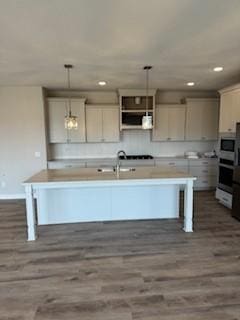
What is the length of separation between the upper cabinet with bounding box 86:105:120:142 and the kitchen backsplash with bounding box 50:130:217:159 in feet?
1.14

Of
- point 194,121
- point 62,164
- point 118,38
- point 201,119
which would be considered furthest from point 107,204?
point 201,119

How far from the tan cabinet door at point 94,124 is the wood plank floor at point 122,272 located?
2.74 meters

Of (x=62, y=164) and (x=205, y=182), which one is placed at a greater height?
(x=62, y=164)

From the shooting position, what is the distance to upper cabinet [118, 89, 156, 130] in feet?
19.8

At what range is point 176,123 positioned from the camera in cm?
630

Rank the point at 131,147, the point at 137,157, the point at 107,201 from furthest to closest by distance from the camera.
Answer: the point at 131,147
the point at 137,157
the point at 107,201

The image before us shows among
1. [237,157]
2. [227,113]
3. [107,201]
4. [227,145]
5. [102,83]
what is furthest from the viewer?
[102,83]

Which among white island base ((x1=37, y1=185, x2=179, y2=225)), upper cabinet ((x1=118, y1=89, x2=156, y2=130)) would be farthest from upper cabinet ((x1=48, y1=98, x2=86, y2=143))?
white island base ((x1=37, y1=185, x2=179, y2=225))

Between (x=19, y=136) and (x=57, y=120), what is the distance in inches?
38.6

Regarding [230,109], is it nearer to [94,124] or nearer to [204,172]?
[204,172]

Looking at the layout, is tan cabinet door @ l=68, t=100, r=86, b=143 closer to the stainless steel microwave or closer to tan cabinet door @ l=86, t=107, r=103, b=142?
tan cabinet door @ l=86, t=107, r=103, b=142

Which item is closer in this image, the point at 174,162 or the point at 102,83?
the point at 102,83

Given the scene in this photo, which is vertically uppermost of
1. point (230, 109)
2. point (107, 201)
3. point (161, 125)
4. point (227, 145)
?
point (230, 109)

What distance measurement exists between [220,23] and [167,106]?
3.82m
